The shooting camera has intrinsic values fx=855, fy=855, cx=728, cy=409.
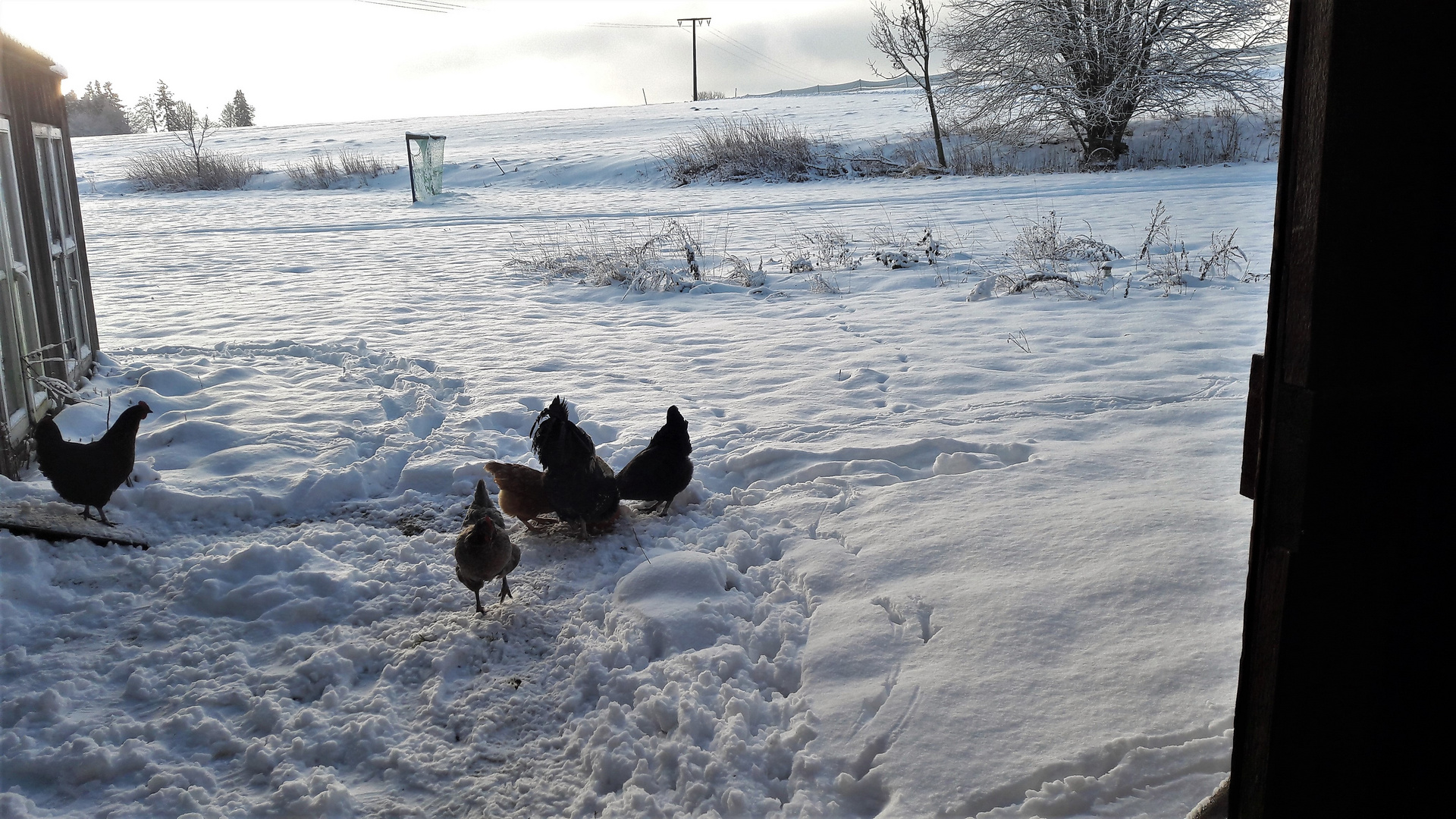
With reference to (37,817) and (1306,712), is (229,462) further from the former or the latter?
(1306,712)

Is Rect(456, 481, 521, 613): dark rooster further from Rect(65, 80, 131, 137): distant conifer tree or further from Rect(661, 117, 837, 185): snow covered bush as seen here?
Rect(65, 80, 131, 137): distant conifer tree

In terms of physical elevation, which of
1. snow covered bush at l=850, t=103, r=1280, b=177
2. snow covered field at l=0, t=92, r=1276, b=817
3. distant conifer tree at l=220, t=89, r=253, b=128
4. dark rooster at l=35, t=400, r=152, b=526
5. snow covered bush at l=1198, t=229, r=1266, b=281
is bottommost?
snow covered field at l=0, t=92, r=1276, b=817

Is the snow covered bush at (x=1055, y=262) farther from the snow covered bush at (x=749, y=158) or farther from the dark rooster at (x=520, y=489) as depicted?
the snow covered bush at (x=749, y=158)

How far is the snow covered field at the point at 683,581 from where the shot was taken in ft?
7.95

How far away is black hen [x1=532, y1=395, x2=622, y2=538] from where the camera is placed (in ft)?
12.6

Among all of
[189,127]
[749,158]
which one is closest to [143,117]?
[189,127]

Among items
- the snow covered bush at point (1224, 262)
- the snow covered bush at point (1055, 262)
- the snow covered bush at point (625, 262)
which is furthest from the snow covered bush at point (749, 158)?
the snow covered bush at point (1224, 262)

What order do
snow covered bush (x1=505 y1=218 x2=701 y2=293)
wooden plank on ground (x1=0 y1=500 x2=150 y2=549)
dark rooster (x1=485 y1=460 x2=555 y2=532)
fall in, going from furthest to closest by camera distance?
snow covered bush (x1=505 y1=218 x2=701 y2=293)
dark rooster (x1=485 y1=460 x2=555 y2=532)
wooden plank on ground (x1=0 y1=500 x2=150 y2=549)

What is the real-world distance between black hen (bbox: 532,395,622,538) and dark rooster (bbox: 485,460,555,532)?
0.35ft

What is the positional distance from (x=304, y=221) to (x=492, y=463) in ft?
50.4

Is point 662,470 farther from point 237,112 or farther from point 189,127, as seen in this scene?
point 237,112

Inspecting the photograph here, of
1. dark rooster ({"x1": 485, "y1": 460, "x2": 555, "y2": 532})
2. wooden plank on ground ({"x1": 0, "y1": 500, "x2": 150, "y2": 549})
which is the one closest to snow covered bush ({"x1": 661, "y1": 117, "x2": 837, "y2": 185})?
dark rooster ({"x1": 485, "y1": 460, "x2": 555, "y2": 532})

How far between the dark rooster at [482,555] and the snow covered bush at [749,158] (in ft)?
63.9

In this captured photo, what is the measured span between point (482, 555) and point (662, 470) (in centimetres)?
108
